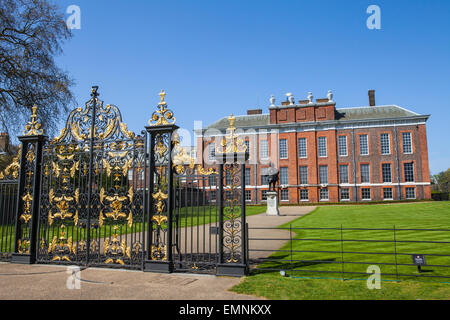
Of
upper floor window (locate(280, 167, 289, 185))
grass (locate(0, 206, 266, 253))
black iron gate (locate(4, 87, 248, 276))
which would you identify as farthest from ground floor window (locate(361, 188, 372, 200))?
black iron gate (locate(4, 87, 248, 276))

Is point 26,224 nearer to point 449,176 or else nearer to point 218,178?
point 218,178

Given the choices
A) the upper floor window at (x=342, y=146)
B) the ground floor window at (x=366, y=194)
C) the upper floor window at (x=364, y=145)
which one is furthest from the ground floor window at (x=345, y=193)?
the upper floor window at (x=364, y=145)

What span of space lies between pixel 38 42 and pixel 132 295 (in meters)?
16.0

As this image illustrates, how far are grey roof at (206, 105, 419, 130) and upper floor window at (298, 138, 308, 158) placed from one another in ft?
16.7

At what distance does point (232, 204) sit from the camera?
7.38 metres

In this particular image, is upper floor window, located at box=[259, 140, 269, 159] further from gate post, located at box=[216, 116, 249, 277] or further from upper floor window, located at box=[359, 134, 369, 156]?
gate post, located at box=[216, 116, 249, 277]

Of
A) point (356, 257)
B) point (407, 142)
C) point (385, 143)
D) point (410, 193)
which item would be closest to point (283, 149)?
point (385, 143)

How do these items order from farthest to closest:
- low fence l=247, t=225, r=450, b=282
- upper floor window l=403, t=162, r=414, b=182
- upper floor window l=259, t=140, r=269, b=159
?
upper floor window l=259, t=140, r=269, b=159
upper floor window l=403, t=162, r=414, b=182
low fence l=247, t=225, r=450, b=282

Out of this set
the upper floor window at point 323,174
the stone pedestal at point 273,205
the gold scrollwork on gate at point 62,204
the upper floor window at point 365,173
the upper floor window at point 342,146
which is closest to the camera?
the gold scrollwork on gate at point 62,204

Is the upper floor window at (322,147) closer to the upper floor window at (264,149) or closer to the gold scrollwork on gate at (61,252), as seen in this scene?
the upper floor window at (264,149)

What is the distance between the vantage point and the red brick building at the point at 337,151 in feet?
128

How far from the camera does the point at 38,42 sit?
55.3 feet

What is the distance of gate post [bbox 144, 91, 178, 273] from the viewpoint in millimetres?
7493

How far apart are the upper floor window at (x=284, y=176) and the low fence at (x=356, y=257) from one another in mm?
29218
